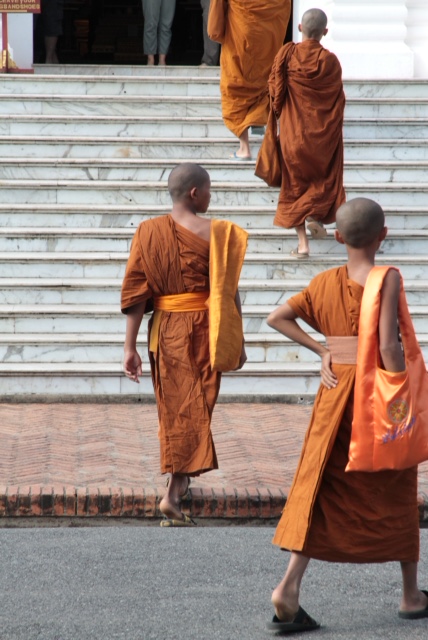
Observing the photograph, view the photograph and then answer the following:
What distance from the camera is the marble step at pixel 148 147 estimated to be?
456 inches

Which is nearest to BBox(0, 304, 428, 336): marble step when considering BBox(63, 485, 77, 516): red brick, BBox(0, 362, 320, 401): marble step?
BBox(0, 362, 320, 401): marble step

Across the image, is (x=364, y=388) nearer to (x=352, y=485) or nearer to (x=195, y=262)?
(x=352, y=485)

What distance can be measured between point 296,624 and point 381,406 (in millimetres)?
845

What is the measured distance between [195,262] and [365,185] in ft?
16.4

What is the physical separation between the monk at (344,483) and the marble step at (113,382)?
440 cm

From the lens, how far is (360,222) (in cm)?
478

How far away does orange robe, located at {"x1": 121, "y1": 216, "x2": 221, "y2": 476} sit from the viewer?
6.47 meters

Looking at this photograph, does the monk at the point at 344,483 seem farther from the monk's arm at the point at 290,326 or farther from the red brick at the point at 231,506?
the red brick at the point at 231,506

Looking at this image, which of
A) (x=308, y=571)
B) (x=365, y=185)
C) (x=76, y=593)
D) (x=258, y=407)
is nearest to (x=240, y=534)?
(x=308, y=571)

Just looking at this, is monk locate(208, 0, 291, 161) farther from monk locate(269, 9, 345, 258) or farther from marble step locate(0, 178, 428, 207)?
monk locate(269, 9, 345, 258)

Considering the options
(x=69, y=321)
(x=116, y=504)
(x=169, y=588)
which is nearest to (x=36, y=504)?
(x=116, y=504)

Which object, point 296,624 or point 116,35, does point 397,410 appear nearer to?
point 296,624

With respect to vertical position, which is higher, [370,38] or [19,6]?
[19,6]

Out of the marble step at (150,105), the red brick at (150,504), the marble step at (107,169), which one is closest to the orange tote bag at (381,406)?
the red brick at (150,504)
